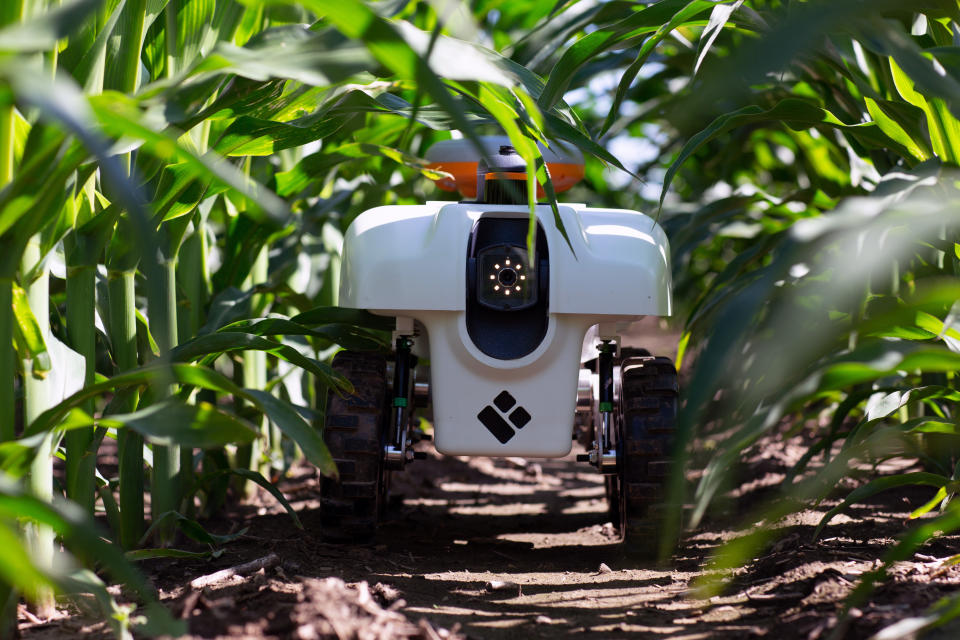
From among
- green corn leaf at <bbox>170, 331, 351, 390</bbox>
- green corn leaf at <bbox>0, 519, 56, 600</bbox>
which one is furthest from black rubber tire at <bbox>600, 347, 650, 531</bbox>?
green corn leaf at <bbox>0, 519, 56, 600</bbox>

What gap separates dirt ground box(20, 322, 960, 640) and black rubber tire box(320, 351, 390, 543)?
0.21 ft

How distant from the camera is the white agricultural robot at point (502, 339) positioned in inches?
62.3

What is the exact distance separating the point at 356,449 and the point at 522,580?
40cm

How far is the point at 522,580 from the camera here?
5.44 ft

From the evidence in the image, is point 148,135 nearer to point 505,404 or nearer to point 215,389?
point 215,389

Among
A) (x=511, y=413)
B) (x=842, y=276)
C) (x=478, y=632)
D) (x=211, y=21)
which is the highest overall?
(x=211, y=21)

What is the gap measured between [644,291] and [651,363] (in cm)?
24

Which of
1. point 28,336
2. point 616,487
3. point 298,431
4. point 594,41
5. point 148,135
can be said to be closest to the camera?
point 148,135

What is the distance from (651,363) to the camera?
178cm

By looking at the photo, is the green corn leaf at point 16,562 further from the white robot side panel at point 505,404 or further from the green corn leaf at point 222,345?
the white robot side panel at point 505,404

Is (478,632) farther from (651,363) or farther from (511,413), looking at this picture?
(651,363)

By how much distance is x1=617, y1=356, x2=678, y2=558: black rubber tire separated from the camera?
5.52 feet

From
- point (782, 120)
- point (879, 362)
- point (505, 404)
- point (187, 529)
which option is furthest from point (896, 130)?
point (187, 529)

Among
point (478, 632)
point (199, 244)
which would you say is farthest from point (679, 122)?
point (199, 244)
